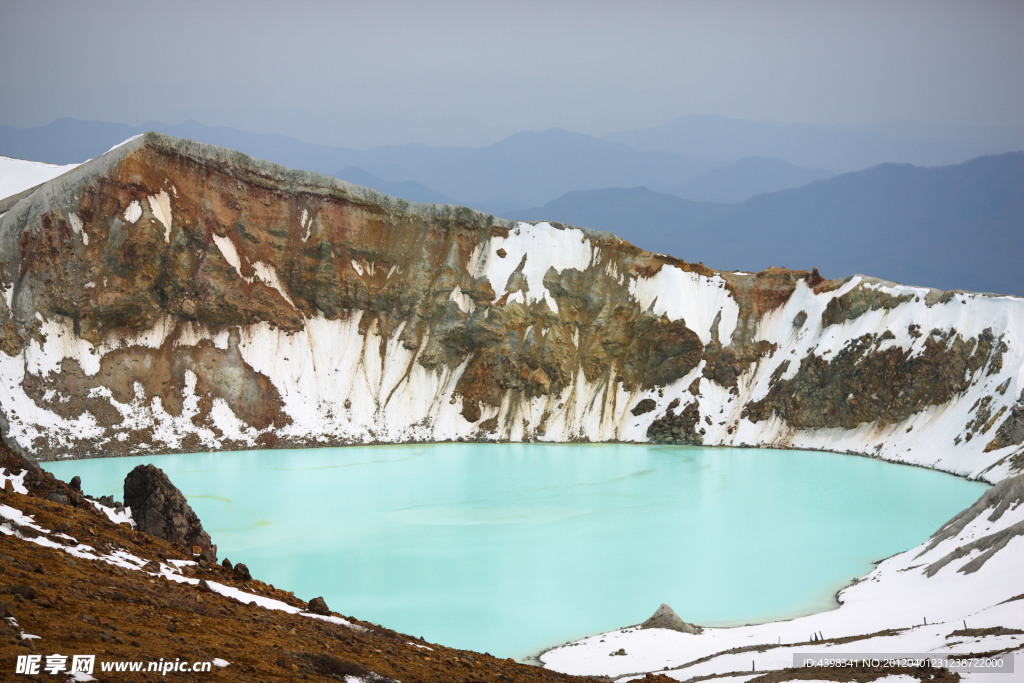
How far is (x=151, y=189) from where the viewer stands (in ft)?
236

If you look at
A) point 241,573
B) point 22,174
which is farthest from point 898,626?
point 22,174

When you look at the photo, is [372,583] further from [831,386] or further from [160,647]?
[831,386]

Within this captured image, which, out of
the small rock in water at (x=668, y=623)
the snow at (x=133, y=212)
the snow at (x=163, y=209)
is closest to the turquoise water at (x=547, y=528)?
the small rock in water at (x=668, y=623)

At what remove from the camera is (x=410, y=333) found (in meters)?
75.5

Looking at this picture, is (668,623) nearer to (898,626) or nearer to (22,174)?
(898,626)

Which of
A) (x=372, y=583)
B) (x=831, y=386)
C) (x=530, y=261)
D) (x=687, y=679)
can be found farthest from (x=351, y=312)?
(x=687, y=679)

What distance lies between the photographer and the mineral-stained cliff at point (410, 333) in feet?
210

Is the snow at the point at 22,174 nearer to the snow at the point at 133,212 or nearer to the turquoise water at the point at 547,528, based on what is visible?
the snow at the point at 133,212

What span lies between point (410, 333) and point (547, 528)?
3760cm

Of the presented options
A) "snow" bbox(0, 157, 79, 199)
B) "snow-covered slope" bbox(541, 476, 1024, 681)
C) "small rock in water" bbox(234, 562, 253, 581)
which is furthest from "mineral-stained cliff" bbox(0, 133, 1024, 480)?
"small rock in water" bbox(234, 562, 253, 581)

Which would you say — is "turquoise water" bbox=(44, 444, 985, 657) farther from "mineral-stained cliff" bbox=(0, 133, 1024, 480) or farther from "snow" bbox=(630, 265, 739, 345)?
"snow" bbox=(630, 265, 739, 345)

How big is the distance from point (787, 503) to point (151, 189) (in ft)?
173

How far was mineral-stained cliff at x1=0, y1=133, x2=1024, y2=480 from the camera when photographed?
210 ft

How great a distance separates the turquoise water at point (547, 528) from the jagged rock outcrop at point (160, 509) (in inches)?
305
